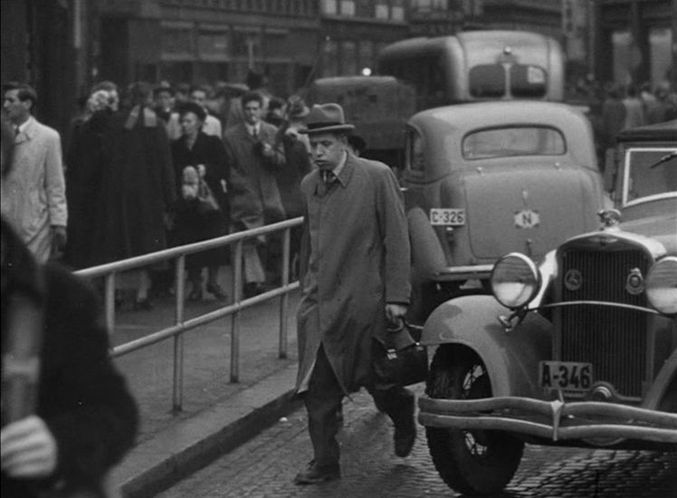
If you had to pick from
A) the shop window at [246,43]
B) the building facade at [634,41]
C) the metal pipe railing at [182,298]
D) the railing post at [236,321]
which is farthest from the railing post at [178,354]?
the building facade at [634,41]

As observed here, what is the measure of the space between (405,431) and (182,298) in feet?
4.47

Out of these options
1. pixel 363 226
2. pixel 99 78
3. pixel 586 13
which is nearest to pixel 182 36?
pixel 99 78

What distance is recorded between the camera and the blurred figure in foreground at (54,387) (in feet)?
10.5

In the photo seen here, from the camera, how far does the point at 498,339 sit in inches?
319

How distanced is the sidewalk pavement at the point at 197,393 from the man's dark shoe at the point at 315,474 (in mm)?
561

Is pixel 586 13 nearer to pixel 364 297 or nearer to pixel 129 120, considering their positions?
pixel 129 120

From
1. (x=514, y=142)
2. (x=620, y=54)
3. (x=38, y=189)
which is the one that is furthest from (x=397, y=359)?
(x=620, y=54)

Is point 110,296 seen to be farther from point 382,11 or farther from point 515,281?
point 382,11

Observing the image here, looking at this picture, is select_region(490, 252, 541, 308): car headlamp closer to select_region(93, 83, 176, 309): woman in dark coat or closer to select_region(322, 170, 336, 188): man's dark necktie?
select_region(322, 170, 336, 188): man's dark necktie

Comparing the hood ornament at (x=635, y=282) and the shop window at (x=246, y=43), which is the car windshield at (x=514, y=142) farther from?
the shop window at (x=246, y=43)

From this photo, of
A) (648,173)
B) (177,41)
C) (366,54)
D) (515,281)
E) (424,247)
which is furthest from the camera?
(366,54)

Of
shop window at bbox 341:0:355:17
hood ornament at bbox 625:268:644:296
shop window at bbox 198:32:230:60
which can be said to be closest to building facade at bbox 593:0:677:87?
shop window at bbox 341:0:355:17

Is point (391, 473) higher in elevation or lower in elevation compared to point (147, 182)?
lower

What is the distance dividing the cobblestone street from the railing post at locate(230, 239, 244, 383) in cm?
81
